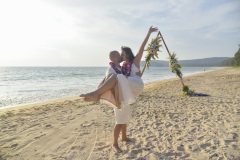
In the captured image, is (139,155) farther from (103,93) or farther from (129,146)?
(103,93)

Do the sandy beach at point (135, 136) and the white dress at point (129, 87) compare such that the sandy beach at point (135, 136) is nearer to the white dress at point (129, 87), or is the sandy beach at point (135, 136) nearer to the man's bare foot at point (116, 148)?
the man's bare foot at point (116, 148)

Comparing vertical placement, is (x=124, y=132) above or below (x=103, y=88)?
below

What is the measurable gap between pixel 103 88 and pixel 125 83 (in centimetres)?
41

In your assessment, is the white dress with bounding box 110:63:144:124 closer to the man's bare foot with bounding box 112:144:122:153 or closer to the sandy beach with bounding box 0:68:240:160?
the man's bare foot with bounding box 112:144:122:153

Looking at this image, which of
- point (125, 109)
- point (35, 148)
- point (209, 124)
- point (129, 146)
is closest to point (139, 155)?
point (129, 146)

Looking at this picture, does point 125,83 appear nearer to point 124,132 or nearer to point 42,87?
point 124,132

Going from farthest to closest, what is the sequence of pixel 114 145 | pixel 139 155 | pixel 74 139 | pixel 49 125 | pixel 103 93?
1. pixel 49 125
2. pixel 74 139
3. pixel 114 145
4. pixel 139 155
5. pixel 103 93

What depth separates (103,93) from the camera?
433cm

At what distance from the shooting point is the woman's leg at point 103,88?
419 centimetres

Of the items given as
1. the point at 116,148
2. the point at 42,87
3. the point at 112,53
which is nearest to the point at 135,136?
A: the point at 116,148

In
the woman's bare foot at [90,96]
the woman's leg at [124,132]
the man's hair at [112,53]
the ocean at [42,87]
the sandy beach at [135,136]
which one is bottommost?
the ocean at [42,87]

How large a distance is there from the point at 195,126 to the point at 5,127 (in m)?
5.70

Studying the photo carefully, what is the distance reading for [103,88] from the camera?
4.25 metres

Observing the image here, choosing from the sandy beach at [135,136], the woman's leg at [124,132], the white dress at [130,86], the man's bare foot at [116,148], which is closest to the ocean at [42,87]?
the sandy beach at [135,136]
